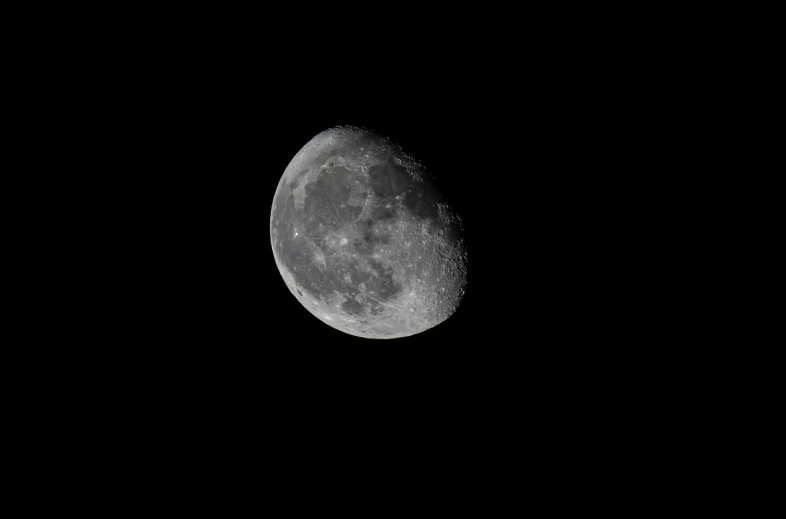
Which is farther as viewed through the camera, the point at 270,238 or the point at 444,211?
the point at 270,238

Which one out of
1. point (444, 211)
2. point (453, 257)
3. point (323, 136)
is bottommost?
point (453, 257)

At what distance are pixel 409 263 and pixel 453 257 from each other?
267 millimetres

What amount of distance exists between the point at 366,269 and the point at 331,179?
1.70ft

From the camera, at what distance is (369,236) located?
2336 millimetres

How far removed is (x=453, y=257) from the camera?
2.50m

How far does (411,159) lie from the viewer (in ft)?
8.33

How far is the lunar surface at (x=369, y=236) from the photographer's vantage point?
236 cm

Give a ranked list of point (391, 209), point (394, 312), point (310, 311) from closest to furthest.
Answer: point (391, 209) → point (394, 312) → point (310, 311)

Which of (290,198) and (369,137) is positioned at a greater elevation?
(369,137)

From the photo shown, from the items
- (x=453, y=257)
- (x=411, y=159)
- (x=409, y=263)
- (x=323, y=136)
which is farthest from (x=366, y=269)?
(x=323, y=136)

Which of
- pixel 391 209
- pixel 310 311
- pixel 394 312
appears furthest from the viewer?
pixel 310 311

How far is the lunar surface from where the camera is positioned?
7.73ft

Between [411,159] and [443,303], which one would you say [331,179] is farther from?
[443,303]

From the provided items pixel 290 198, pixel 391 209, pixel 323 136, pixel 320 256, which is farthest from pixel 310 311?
pixel 323 136
